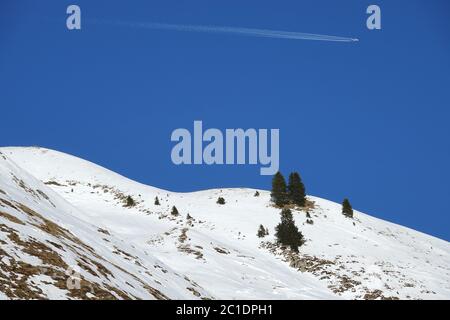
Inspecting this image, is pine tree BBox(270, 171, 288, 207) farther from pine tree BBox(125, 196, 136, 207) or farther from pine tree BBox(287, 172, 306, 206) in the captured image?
pine tree BBox(125, 196, 136, 207)

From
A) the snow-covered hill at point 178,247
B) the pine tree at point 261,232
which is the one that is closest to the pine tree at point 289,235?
the snow-covered hill at point 178,247

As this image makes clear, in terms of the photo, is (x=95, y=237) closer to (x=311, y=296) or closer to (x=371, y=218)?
(x=311, y=296)

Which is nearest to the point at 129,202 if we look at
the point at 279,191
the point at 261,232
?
the point at 261,232

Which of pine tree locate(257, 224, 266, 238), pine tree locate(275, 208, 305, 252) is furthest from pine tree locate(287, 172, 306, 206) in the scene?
pine tree locate(275, 208, 305, 252)

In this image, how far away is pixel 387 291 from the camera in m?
41.6

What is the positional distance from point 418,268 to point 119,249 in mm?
36736

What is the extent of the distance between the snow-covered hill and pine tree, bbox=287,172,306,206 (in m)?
2.31

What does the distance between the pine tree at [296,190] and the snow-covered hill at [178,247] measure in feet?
7.57

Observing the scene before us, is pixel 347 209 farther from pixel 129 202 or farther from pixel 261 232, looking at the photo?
pixel 129 202

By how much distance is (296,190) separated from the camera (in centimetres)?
6831

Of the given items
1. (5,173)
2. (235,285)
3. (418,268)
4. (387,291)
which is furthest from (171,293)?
(418,268)

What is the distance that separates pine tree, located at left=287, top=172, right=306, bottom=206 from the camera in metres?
67.8

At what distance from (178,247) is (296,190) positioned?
30224 millimetres
